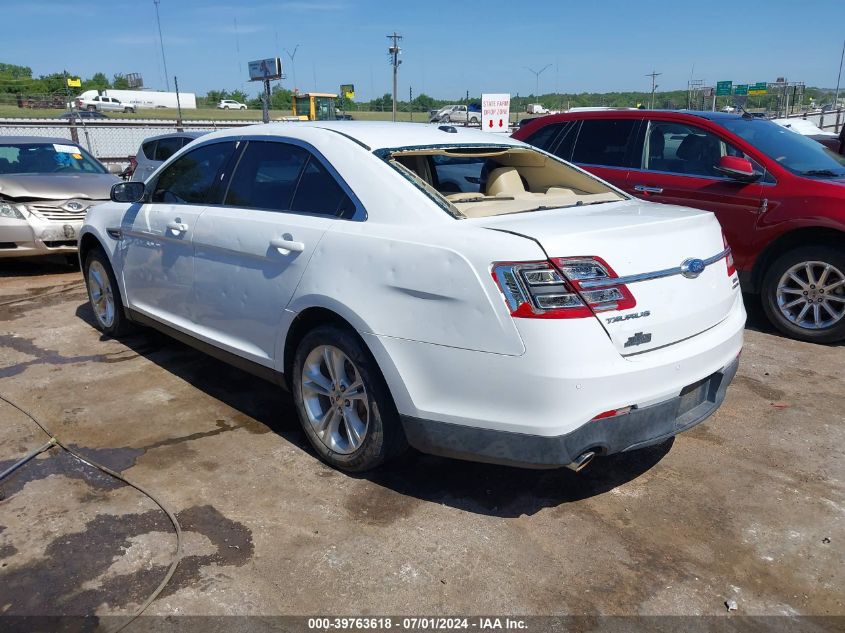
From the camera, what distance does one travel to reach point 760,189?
5.77 metres

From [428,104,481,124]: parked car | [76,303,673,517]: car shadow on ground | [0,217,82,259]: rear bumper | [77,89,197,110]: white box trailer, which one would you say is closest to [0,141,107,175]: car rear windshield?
Answer: [0,217,82,259]: rear bumper

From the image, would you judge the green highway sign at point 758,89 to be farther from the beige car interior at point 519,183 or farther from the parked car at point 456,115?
the beige car interior at point 519,183

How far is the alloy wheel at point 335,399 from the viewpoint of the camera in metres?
3.35

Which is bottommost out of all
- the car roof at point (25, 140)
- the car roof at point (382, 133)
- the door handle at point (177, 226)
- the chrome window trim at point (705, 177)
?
the door handle at point (177, 226)

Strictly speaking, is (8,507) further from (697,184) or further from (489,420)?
(697,184)

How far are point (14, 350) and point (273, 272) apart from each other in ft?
10.2

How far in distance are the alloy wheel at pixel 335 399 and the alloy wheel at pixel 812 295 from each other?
4.08 metres

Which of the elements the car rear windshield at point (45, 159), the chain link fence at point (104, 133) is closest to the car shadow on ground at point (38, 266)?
the car rear windshield at point (45, 159)

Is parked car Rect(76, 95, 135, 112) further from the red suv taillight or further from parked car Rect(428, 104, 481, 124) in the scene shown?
the red suv taillight

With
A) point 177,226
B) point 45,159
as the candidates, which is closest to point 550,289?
point 177,226

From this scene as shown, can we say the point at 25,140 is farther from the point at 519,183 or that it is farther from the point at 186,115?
the point at 186,115

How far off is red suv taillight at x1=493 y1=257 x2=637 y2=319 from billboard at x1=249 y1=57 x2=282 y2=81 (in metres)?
29.1

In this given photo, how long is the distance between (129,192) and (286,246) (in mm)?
2098

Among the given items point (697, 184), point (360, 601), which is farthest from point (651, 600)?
point (697, 184)
